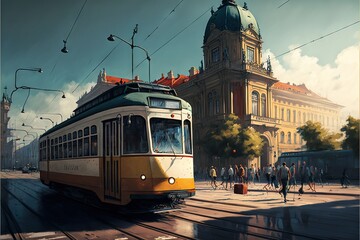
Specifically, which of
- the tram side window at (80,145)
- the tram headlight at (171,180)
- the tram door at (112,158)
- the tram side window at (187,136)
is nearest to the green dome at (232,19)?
the tram side window at (80,145)

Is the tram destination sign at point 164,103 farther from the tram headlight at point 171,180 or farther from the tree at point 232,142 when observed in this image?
the tree at point 232,142

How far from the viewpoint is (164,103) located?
35.7ft

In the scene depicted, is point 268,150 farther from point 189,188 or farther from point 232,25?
point 189,188

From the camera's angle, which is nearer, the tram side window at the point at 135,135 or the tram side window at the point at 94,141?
the tram side window at the point at 135,135

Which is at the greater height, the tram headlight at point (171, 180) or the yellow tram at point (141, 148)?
the yellow tram at point (141, 148)

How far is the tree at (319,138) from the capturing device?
4494 cm

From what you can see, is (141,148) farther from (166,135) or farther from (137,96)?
(137,96)

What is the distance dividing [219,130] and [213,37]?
17897 millimetres

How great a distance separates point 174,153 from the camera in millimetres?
10508

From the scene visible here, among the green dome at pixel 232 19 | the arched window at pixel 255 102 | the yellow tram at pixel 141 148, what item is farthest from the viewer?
the green dome at pixel 232 19

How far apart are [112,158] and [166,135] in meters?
1.87

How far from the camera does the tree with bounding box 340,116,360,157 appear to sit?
101ft

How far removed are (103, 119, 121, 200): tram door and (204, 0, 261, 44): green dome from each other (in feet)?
138

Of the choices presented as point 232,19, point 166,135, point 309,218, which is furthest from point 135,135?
point 232,19
